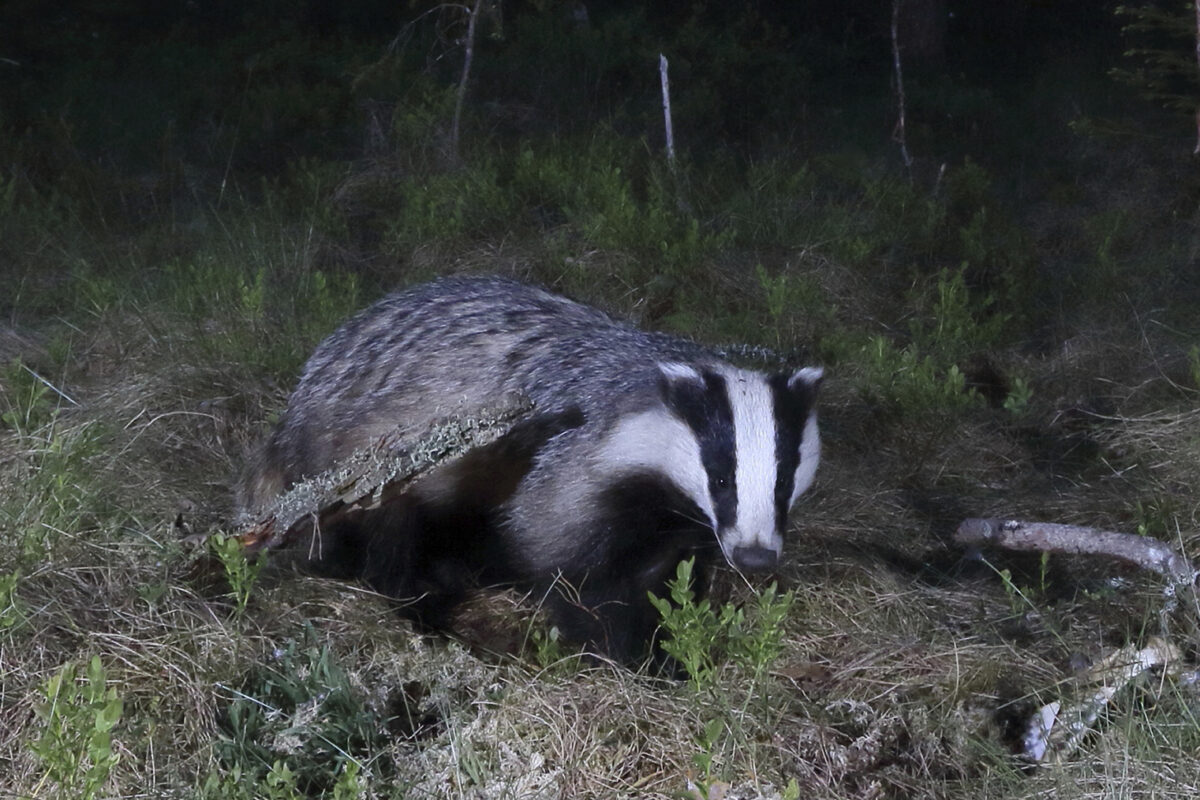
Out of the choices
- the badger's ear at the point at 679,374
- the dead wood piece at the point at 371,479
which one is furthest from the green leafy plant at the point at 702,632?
the dead wood piece at the point at 371,479

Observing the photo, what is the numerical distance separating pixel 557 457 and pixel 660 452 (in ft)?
0.99

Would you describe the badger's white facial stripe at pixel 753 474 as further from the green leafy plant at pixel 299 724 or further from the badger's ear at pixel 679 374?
the green leafy plant at pixel 299 724

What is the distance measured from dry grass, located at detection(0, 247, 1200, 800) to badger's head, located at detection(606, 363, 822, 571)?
0.33 metres

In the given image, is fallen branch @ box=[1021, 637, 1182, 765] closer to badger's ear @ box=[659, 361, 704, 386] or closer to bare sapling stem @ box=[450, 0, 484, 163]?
badger's ear @ box=[659, 361, 704, 386]

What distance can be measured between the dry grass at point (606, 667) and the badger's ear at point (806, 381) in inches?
21.0

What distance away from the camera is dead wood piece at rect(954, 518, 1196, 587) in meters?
2.96

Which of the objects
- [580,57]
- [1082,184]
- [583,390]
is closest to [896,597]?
[583,390]

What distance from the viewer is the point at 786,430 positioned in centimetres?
300

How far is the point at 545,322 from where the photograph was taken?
365cm

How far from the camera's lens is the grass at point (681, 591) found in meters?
2.47

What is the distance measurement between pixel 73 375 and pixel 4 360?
0.25 meters

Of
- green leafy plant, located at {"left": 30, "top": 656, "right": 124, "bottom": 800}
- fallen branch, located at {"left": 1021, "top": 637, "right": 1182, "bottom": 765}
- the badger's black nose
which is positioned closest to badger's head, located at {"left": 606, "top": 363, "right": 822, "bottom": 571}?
the badger's black nose

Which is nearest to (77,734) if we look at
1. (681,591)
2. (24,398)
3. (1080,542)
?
(681,591)

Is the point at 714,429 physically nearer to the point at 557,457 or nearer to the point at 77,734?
the point at 557,457
